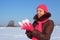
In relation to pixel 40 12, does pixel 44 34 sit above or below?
below

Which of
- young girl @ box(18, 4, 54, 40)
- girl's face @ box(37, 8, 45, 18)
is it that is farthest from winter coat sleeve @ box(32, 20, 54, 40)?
girl's face @ box(37, 8, 45, 18)

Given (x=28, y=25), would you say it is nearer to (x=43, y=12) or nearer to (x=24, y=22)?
(x=24, y=22)

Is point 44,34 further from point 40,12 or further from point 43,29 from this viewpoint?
point 40,12

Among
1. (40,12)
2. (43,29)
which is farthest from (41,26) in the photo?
(40,12)

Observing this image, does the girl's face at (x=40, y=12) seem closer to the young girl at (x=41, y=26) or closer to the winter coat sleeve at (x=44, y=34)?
the young girl at (x=41, y=26)

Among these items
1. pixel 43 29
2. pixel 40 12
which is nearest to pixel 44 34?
pixel 43 29

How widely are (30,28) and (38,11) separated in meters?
0.26

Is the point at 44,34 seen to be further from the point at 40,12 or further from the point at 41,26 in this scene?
the point at 40,12

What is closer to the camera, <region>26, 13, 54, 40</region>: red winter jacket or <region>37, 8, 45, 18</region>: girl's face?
<region>26, 13, 54, 40</region>: red winter jacket

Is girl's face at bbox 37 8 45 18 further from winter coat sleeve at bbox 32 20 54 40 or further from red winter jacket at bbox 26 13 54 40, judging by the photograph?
winter coat sleeve at bbox 32 20 54 40

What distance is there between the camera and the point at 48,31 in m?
2.63

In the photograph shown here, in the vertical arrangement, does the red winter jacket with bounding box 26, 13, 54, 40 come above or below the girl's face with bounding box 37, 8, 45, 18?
below

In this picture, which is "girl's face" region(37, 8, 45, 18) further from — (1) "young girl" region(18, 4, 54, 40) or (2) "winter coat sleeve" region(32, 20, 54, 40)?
(2) "winter coat sleeve" region(32, 20, 54, 40)

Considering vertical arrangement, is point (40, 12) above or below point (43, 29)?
above
